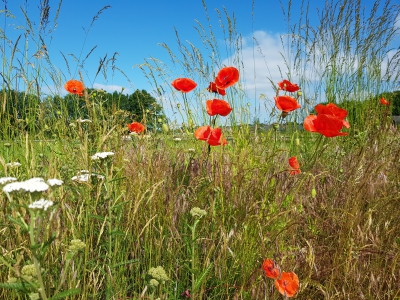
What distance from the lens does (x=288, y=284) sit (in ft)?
4.03

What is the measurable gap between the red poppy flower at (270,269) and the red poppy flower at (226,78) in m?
0.98

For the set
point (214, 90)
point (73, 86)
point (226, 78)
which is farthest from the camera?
point (73, 86)

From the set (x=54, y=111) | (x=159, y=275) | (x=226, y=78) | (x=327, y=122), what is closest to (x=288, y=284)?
(x=159, y=275)

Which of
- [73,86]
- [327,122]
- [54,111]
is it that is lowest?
[327,122]

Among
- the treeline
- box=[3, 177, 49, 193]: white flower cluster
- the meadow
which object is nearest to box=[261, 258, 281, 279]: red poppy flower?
the meadow

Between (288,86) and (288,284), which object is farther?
(288,86)

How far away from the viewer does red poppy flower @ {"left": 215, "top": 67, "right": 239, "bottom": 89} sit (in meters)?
1.91

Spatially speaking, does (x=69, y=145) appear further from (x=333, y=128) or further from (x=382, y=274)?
(x=382, y=274)

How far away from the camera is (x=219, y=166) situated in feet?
5.65

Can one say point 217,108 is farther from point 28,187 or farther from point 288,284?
point 28,187

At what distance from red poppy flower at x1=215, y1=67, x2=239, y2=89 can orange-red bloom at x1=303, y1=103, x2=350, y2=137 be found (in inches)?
18.9

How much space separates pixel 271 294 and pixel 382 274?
1.60ft

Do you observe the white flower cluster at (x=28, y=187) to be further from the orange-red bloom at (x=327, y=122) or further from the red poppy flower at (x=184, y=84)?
the red poppy flower at (x=184, y=84)

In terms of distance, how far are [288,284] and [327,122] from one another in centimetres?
64
